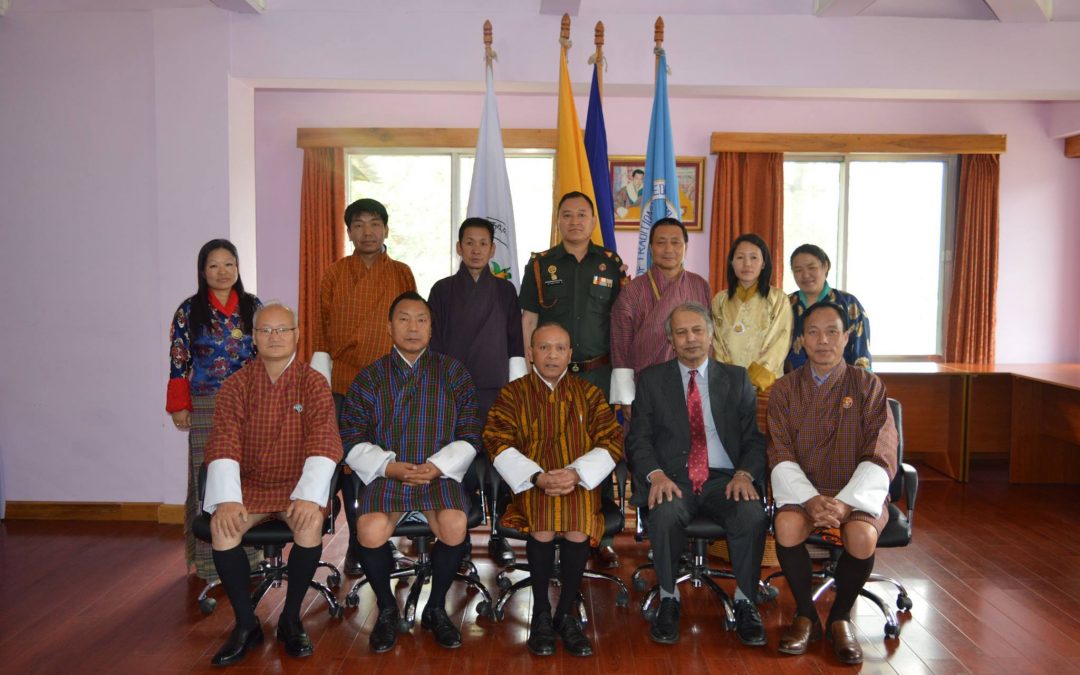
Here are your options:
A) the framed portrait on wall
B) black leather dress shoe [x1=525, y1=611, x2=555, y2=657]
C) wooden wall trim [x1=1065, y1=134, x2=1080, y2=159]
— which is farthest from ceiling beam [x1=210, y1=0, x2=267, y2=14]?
wooden wall trim [x1=1065, y1=134, x2=1080, y2=159]

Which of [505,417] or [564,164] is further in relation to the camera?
[564,164]

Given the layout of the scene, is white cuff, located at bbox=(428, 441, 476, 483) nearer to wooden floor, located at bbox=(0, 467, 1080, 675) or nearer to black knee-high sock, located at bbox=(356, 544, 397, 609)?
black knee-high sock, located at bbox=(356, 544, 397, 609)

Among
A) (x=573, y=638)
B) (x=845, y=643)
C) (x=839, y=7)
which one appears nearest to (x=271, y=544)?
(x=573, y=638)

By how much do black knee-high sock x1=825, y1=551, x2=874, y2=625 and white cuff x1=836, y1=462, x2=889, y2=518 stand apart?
178 mm

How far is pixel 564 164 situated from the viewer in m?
4.54

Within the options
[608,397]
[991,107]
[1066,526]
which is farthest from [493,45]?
[991,107]

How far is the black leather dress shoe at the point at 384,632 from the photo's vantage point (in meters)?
2.85

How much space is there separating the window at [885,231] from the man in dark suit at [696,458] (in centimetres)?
410

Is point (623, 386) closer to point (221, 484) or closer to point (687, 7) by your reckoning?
point (221, 484)

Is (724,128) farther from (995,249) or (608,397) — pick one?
(608,397)

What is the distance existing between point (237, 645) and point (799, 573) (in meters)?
1.99

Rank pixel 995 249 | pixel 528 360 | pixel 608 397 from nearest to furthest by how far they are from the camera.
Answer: pixel 608 397, pixel 528 360, pixel 995 249

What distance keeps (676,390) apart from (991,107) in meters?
5.24

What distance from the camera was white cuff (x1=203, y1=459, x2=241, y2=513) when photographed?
2.79m
